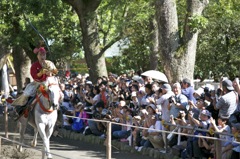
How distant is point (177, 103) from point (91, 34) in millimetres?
9738

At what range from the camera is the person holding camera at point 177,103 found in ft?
48.2

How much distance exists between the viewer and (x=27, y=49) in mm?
28391

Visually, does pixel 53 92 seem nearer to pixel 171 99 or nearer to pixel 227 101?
pixel 171 99

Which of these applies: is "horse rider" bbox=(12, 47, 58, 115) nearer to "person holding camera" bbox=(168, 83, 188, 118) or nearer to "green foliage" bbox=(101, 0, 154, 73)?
"person holding camera" bbox=(168, 83, 188, 118)

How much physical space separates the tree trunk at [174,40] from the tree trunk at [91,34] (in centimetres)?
548

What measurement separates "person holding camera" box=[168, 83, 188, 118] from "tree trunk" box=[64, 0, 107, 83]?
29.5 feet

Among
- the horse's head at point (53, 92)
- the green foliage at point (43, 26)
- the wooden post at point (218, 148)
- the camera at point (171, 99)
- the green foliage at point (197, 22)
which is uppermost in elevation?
the green foliage at point (43, 26)

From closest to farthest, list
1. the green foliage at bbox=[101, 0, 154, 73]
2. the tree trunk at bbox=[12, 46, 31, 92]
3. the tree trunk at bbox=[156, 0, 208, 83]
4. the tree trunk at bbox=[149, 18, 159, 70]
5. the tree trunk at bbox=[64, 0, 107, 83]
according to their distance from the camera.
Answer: the tree trunk at bbox=[156, 0, 208, 83]
the tree trunk at bbox=[64, 0, 107, 83]
the green foliage at bbox=[101, 0, 154, 73]
the tree trunk at bbox=[149, 18, 159, 70]
the tree trunk at bbox=[12, 46, 31, 92]

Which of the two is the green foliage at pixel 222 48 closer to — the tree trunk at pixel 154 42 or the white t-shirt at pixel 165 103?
the tree trunk at pixel 154 42

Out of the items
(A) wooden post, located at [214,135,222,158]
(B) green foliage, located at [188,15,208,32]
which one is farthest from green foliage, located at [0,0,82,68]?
(A) wooden post, located at [214,135,222,158]

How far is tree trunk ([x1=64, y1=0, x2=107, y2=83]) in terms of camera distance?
933 inches

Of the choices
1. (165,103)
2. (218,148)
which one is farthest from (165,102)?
(218,148)

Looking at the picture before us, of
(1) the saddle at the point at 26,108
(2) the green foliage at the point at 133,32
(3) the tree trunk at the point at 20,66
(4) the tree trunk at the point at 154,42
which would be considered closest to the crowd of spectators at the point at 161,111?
(1) the saddle at the point at 26,108

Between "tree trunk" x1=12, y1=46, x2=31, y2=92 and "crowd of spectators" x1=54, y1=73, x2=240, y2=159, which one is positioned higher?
"tree trunk" x1=12, y1=46, x2=31, y2=92
